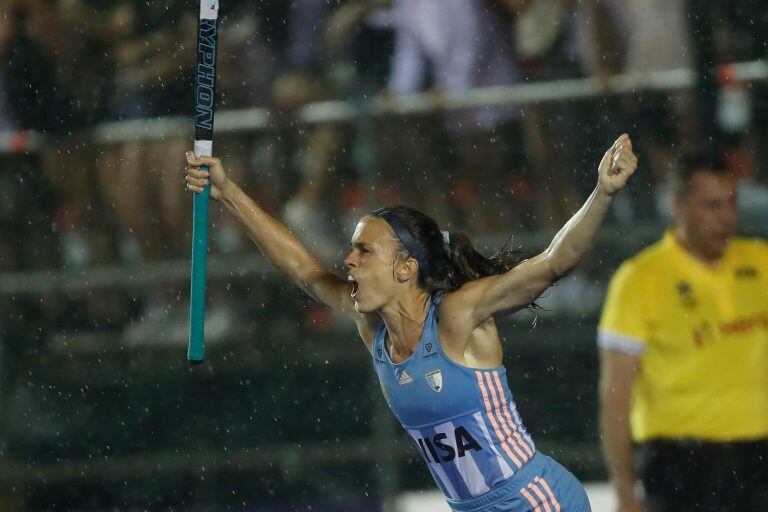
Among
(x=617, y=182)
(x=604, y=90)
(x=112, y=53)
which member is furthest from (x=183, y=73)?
(x=617, y=182)

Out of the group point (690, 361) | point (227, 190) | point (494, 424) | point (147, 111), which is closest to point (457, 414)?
point (494, 424)

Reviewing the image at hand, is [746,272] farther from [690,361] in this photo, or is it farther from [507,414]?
[507,414]

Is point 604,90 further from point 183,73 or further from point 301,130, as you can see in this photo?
point 183,73

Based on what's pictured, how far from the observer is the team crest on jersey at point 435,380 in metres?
3.63

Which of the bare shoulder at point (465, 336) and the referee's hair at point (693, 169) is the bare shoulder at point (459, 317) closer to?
the bare shoulder at point (465, 336)

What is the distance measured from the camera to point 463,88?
648cm

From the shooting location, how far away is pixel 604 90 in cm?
632

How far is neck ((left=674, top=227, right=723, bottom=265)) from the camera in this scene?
Result: 5133mm

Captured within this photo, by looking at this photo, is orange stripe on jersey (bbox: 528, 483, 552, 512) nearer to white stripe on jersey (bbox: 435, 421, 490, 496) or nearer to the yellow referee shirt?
white stripe on jersey (bbox: 435, 421, 490, 496)

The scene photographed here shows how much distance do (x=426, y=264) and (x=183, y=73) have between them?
11.8 ft

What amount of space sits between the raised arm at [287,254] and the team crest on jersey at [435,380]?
444 mm

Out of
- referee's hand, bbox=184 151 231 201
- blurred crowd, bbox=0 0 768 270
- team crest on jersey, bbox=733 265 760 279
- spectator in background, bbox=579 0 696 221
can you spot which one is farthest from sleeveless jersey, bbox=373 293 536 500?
spectator in background, bbox=579 0 696 221

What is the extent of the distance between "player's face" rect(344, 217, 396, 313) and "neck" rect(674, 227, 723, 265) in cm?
179

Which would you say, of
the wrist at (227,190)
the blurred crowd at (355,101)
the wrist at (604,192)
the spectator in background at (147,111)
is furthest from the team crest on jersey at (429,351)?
the spectator in background at (147,111)
